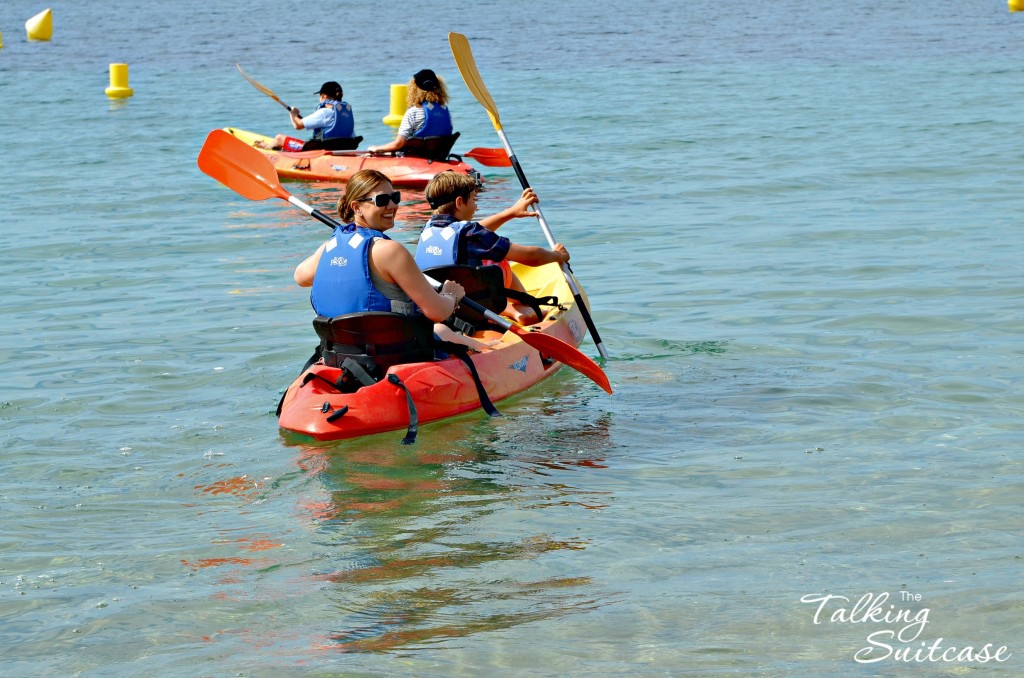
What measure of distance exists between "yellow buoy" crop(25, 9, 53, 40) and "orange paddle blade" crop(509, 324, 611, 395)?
96.1 feet

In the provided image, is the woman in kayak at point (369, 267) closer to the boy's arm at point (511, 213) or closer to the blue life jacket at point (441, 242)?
the blue life jacket at point (441, 242)

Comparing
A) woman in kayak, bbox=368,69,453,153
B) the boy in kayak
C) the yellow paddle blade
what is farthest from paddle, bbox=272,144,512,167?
the boy in kayak

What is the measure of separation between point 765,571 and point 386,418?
7.37 feet

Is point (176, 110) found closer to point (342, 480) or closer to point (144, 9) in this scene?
point (342, 480)

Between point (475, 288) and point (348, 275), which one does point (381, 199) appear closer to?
point (348, 275)

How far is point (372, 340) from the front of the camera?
669 cm

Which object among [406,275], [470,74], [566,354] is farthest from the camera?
[470,74]

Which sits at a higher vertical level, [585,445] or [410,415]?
[410,415]

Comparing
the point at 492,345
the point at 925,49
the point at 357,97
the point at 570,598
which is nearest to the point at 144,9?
the point at 357,97

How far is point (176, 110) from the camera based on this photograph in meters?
23.2

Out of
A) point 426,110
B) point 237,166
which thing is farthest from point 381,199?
point 426,110

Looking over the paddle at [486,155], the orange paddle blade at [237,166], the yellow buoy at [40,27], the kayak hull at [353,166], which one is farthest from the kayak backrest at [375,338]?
the yellow buoy at [40,27]

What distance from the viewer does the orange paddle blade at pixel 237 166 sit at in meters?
8.83

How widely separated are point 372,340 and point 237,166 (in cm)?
268
